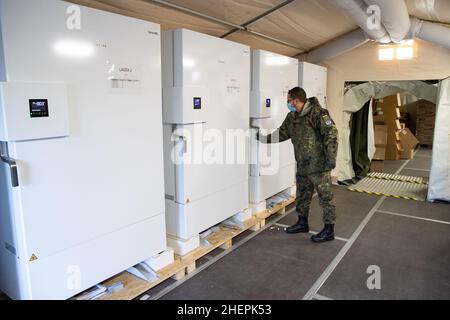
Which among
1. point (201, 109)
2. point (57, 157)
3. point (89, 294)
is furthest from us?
point (201, 109)

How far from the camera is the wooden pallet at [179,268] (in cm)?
265

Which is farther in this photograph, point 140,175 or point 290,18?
point 290,18

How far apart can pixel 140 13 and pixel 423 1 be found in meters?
3.24

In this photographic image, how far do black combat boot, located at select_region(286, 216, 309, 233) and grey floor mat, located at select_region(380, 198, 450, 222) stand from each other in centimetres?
160

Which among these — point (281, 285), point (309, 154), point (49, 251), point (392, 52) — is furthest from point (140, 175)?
point (392, 52)

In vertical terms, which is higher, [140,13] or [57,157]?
[140,13]

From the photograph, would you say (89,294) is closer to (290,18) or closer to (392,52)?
(290,18)

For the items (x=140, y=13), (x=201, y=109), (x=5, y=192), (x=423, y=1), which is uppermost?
(x=423, y=1)

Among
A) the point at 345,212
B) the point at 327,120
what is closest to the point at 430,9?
the point at 327,120

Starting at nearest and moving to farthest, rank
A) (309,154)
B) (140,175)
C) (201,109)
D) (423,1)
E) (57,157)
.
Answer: (57,157)
(140,175)
(201,109)
(309,154)
(423,1)

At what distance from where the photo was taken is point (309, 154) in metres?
3.80

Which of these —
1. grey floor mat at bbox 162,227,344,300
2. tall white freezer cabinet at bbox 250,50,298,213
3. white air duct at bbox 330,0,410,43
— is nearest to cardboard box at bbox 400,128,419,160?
white air duct at bbox 330,0,410,43

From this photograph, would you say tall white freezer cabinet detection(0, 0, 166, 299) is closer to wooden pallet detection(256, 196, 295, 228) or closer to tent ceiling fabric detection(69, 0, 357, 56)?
tent ceiling fabric detection(69, 0, 357, 56)

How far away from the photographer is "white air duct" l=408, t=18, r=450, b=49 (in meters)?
4.78
